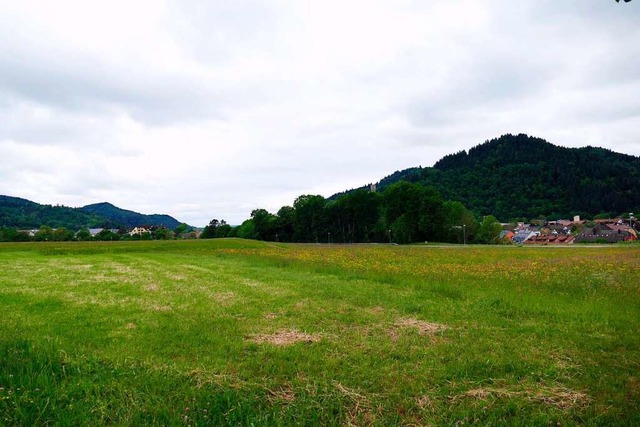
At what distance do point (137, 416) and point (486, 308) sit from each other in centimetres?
968

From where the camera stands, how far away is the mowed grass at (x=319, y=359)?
4.82 metres

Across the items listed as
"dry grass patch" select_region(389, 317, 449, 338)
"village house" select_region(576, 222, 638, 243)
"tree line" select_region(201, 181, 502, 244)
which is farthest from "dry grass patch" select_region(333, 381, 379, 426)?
"village house" select_region(576, 222, 638, 243)

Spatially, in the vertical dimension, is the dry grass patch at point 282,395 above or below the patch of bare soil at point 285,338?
below

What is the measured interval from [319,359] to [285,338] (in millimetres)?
1493

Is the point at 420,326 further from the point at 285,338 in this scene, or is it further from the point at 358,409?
the point at 358,409

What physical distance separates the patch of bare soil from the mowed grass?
7 cm

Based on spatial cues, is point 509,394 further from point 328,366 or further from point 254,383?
point 254,383

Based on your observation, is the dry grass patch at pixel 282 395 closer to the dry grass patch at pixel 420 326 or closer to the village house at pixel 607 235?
the dry grass patch at pixel 420 326

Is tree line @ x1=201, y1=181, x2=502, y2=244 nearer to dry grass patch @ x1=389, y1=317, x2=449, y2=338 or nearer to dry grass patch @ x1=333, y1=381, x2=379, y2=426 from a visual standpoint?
dry grass patch @ x1=389, y1=317, x2=449, y2=338

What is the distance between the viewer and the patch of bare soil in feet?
25.2

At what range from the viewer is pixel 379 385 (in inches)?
221

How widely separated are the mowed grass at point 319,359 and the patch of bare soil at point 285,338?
0.07 meters

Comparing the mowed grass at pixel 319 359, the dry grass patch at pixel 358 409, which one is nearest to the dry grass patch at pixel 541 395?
the mowed grass at pixel 319 359

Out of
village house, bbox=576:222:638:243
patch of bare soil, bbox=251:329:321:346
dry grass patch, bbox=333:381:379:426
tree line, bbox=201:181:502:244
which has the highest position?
tree line, bbox=201:181:502:244
